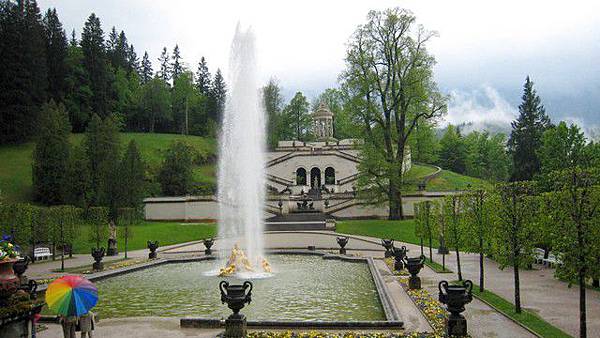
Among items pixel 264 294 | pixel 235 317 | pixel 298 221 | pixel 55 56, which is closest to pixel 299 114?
pixel 55 56

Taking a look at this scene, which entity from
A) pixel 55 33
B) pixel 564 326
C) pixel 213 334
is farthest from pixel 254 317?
pixel 55 33

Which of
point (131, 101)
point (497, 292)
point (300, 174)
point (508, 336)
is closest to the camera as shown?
point (508, 336)

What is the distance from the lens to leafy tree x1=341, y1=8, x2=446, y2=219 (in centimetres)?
4266

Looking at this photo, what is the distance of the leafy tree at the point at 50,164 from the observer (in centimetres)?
4647

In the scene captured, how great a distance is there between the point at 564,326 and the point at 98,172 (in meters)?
46.4

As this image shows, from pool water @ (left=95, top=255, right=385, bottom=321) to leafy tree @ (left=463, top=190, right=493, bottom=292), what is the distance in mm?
4359

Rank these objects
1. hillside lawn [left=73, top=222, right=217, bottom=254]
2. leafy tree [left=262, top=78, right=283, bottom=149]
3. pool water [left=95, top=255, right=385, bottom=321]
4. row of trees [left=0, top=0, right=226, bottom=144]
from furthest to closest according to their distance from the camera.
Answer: leafy tree [left=262, top=78, right=283, bottom=149] → row of trees [left=0, top=0, right=226, bottom=144] → hillside lawn [left=73, top=222, right=217, bottom=254] → pool water [left=95, top=255, right=385, bottom=321]

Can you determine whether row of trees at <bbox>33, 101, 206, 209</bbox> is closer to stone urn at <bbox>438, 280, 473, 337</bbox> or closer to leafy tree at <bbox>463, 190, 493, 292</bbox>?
leafy tree at <bbox>463, 190, 493, 292</bbox>

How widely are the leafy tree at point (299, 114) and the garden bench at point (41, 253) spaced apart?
68819 mm

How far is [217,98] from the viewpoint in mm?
102000

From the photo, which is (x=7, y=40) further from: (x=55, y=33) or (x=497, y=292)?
(x=497, y=292)

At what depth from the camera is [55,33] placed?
8094 centimetres

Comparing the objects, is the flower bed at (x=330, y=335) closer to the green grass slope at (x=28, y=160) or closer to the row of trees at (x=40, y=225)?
the row of trees at (x=40, y=225)

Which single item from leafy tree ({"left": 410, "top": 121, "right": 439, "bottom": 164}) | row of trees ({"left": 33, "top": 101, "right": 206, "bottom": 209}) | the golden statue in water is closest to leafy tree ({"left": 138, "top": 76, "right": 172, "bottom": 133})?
row of trees ({"left": 33, "top": 101, "right": 206, "bottom": 209})
